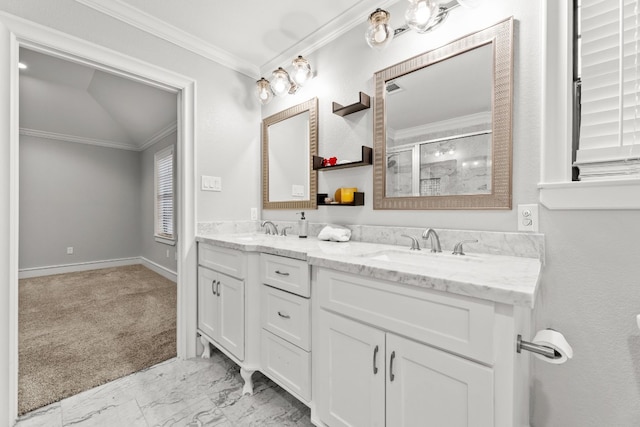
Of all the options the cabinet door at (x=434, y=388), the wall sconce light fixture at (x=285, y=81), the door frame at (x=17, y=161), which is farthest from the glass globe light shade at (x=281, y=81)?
the cabinet door at (x=434, y=388)

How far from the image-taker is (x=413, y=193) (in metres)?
1.58

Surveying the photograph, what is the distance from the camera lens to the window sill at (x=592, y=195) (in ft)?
3.26

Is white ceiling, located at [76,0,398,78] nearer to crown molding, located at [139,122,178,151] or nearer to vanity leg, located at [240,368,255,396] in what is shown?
crown molding, located at [139,122,178,151]

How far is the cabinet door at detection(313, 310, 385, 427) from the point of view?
104 cm

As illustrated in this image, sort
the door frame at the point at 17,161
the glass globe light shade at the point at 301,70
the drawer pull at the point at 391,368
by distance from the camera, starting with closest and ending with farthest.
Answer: the drawer pull at the point at 391,368, the door frame at the point at 17,161, the glass globe light shade at the point at 301,70

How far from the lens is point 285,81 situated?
2.13m

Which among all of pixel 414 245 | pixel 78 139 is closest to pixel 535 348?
pixel 414 245

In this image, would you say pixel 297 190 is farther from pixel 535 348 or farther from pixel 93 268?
pixel 93 268

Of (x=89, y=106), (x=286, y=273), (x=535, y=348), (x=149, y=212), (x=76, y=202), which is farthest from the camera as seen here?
(x=149, y=212)

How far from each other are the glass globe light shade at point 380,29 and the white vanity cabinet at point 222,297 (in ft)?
4.65

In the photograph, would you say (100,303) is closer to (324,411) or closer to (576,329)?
(324,411)

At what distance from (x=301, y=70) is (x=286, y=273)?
4.80 ft

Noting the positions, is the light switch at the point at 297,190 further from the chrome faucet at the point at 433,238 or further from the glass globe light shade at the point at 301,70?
Result: the chrome faucet at the point at 433,238

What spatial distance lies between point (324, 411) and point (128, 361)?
1.57 metres
